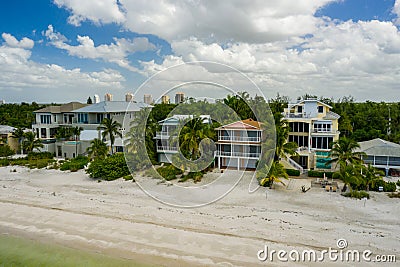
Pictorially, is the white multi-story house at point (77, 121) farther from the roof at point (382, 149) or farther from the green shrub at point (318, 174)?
the roof at point (382, 149)

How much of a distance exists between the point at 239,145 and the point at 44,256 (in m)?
17.5

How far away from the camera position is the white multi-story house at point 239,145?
26.9 meters

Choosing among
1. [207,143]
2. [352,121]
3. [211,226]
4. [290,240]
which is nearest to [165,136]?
[207,143]

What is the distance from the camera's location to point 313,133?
1126 inches

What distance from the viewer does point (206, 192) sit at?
848 inches

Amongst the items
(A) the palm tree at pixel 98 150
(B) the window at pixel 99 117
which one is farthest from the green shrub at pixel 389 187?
(B) the window at pixel 99 117

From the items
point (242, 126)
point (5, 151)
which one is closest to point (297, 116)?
point (242, 126)

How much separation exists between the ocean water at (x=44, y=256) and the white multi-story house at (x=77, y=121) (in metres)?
17.4

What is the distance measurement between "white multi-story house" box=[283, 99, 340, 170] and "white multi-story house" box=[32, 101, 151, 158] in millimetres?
17159

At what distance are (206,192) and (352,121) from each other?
29.5m

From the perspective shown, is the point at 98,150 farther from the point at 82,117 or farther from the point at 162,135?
the point at 82,117

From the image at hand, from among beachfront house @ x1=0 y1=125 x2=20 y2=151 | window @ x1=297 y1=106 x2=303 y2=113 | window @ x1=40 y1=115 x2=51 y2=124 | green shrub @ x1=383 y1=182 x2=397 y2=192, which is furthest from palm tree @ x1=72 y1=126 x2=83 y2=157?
green shrub @ x1=383 y1=182 x2=397 y2=192

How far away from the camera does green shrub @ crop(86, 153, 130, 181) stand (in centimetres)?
2528

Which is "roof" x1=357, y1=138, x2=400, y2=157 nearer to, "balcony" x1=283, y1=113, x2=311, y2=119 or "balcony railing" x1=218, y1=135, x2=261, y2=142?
"balcony" x1=283, y1=113, x2=311, y2=119
